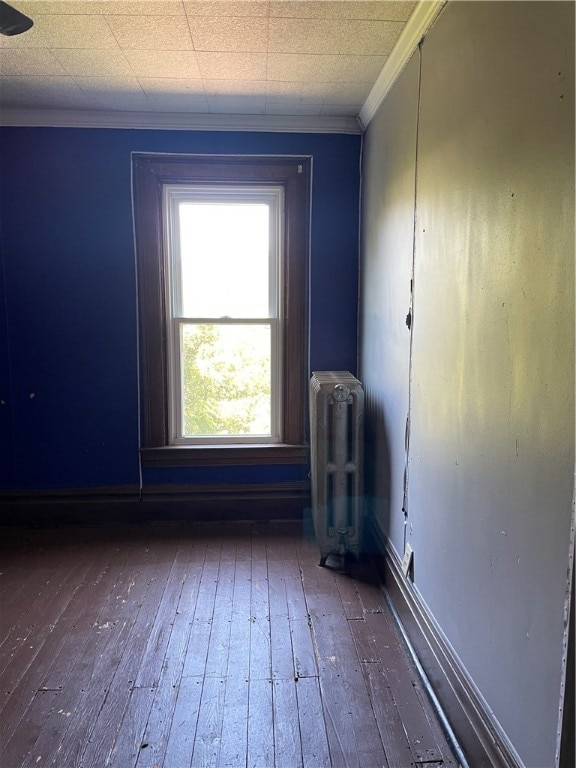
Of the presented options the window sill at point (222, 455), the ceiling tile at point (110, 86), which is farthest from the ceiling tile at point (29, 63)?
the window sill at point (222, 455)

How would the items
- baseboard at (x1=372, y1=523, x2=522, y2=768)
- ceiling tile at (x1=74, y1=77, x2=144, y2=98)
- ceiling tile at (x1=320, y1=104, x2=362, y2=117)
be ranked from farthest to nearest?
ceiling tile at (x1=320, y1=104, x2=362, y2=117) → ceiling tile at (x1=74, y1=77, x2=144, y2=98) → baseboard at (x1=372, y1=523, x2=522, y2=768)

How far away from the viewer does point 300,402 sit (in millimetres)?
3494

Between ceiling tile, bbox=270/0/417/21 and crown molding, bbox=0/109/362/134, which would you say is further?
crown molding, bbox=0/109/362/134

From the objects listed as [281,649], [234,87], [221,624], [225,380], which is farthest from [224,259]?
[281,649]

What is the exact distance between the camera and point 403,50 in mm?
2246

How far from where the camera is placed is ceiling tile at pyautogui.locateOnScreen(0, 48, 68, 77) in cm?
239

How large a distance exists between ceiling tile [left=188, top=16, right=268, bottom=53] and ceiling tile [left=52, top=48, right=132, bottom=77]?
0.41 meters

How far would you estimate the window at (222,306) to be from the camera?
3.31m

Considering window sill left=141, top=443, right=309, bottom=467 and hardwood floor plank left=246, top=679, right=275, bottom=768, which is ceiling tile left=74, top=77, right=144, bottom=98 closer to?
window sill left=141, top=443, right=309, bottom=467

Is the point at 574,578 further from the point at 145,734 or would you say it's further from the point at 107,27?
the point at 107,27

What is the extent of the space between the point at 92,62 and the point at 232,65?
0.64m

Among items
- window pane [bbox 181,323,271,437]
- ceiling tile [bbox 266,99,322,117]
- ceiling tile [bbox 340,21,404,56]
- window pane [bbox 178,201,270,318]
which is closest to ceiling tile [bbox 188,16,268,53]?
ceiling tile [bbox 340,21,404,56]

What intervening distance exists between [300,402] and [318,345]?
1.25ft

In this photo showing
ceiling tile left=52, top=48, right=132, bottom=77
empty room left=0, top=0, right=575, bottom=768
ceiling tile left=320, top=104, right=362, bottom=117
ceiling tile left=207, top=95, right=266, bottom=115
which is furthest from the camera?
ceiling tile left=320, top=104, right=362, bottom=117
